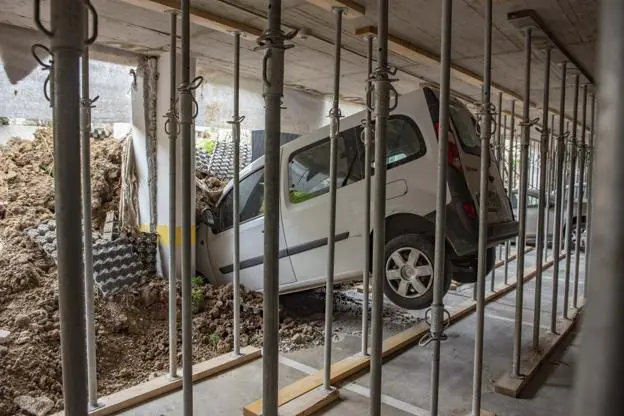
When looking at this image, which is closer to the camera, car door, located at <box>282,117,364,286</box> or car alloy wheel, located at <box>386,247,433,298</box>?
car alloy wheel, located at <box>386,247,433,298</box>

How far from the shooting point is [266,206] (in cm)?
150

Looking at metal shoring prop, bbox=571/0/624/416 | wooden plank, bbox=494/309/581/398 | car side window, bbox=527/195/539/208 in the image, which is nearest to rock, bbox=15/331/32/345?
wooden plank, bbox=494/309/581/398

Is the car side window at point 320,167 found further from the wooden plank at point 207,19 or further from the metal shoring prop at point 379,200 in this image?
the metal shoring prop at point 379,200

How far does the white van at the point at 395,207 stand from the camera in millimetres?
4098

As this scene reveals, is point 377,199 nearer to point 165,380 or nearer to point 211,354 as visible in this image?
point 165,380

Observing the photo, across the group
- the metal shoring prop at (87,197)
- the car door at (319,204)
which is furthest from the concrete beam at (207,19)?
the car door at (319,204)

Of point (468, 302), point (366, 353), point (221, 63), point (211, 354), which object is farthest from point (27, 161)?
point (468, 302)

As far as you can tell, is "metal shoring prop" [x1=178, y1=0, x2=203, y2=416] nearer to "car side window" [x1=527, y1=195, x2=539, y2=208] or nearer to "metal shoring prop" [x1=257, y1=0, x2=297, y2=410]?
"metal shoring prop" [x1=257, y1=0, x2=297, y2=410]

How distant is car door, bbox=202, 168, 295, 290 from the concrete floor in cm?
111

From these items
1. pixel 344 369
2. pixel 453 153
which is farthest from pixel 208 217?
pixel 453 153

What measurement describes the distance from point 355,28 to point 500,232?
228 cm

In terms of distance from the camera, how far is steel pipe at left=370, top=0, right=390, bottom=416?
1.99m

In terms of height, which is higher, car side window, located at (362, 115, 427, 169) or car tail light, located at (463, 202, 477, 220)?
car side window, located at (362, 115, 427, 169)

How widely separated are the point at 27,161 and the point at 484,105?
5.07 m
